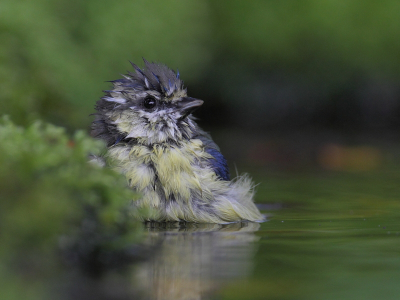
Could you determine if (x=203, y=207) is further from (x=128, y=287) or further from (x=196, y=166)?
(x=128, y=287)

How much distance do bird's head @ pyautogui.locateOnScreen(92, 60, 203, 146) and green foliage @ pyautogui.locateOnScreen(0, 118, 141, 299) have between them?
86.6 inches

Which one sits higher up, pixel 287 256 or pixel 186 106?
pixel 186 106

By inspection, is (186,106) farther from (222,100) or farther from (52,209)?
(222,100)

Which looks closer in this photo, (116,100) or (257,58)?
(116,100)

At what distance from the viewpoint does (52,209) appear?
9.61ft

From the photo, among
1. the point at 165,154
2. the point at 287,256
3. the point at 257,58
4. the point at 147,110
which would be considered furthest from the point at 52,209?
the point at 257,58

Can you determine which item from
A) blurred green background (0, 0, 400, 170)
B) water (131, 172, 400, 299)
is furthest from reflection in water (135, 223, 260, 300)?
blurred green background (0, 0, 400, 170)

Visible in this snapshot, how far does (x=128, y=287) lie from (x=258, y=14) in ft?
61.1

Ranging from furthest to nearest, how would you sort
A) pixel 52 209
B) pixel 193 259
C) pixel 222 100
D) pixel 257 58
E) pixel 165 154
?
pixel 222 100
pixel 257 58
pixel 165 154
pixel 193 259
pixel 52 209

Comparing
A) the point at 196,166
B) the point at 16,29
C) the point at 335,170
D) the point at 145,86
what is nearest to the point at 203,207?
the point at 196,166

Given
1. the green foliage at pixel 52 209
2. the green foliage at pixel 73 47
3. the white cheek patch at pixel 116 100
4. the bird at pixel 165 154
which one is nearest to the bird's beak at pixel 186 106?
the bird at pixel 165 154

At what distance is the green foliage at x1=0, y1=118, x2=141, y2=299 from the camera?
290 centimetres

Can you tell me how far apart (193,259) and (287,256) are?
510 mm

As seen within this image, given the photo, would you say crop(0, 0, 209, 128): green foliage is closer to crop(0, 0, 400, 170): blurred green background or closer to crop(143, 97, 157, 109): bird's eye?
crop(0, 0, 400, 170): blurred green background
